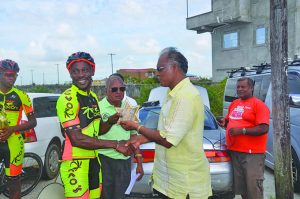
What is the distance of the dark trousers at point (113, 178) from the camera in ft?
12.2

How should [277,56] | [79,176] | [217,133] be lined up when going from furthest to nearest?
[217,133] < [277,56] < [79,176]

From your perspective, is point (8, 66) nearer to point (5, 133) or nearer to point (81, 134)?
point (5, 133)

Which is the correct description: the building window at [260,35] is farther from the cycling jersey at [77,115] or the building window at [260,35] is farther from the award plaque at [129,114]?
the cycling jersey at [77,115]

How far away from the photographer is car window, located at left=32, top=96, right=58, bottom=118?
682 centimetres

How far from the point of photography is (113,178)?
375cm

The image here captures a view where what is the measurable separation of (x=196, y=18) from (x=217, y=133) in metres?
24.8

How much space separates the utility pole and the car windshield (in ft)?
3.56

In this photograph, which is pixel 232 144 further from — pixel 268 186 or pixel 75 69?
pixel 75 69

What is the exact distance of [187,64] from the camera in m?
2.88

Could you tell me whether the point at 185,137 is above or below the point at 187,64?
below

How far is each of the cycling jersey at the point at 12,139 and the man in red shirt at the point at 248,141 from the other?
270 centimetres

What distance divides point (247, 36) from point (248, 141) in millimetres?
23199

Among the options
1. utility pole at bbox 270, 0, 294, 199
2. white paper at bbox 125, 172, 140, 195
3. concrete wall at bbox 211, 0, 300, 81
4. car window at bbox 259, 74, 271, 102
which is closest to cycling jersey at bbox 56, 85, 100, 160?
white paper at bbox 125, 172, 140, 195

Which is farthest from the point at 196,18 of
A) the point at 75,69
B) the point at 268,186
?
the point at 75,69
